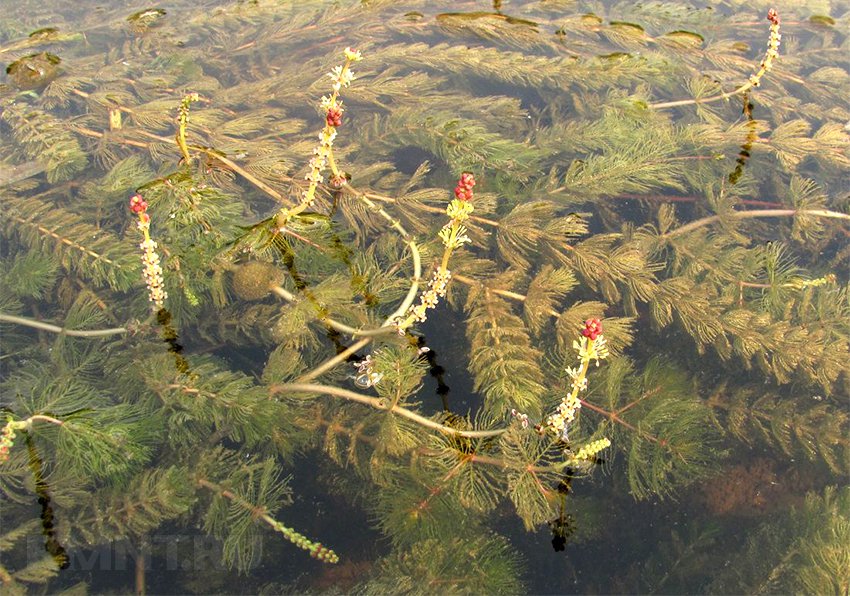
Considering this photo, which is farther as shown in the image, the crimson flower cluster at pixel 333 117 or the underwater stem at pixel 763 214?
the underwater stem at pixel 763 214

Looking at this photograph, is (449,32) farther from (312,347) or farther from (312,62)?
(312,347)

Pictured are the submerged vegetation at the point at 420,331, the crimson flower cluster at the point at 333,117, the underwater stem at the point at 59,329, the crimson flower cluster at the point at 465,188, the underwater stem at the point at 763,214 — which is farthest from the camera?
the underwater stem at the point at 763,214

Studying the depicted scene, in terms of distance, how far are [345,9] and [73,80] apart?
7.36 feet

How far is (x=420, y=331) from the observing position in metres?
2.83

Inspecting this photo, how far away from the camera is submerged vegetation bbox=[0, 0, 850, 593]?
2273 millimetres

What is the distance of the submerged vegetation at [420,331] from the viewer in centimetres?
227

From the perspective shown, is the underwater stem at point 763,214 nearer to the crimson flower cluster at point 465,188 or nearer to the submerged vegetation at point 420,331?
the submerged vegetation at point 420,331

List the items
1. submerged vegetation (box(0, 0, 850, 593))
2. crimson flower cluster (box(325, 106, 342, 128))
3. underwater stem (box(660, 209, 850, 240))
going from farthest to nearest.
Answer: underwater stem (box(660, 209, 850, 240)), submerged vegetation (box(0, 0, 850, 593)), crimson flower cluster (box(325, 106, 342, 128))

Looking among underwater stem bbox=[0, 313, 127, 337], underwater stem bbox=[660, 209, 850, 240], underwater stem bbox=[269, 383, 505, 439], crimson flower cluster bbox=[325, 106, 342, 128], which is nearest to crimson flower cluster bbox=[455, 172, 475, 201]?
crimson flower cluster bbox=[325, 106, 342, 128]

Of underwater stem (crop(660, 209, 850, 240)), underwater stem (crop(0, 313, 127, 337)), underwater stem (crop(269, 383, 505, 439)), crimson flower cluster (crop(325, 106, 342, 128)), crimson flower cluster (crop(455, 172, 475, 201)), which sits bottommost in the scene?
underwater stem (crop(269, 383, 505, 439))

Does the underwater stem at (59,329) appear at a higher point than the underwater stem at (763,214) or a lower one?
higher

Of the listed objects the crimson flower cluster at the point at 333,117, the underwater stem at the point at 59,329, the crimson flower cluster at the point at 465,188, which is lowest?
the underwater stem at the point at 59,329

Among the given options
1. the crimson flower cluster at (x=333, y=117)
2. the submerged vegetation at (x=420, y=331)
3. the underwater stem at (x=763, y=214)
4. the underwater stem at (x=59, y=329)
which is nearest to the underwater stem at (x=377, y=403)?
the submerged vegetation at (x=420, y=331)

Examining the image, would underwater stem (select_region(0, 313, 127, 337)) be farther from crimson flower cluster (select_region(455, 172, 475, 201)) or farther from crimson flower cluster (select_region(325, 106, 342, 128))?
crimson flower cluster (select_region(455, 172, 475, 201))
